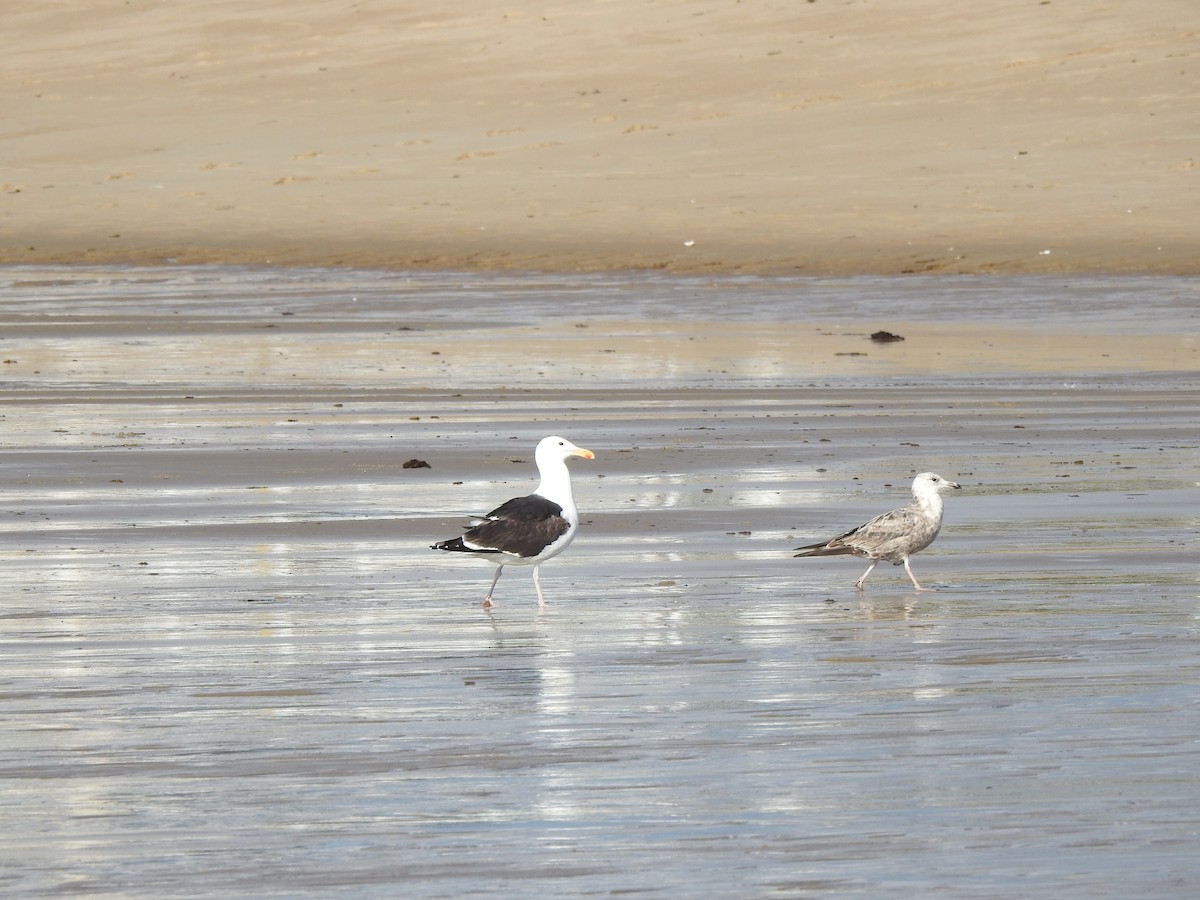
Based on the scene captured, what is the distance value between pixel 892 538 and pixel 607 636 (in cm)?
170

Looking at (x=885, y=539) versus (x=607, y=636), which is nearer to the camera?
(x=607, y=636)

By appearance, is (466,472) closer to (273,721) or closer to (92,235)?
(273,721)

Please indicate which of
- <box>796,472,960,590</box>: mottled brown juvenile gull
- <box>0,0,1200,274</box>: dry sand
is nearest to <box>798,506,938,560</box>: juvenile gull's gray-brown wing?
<box>796,472,960,590</box>: mottled brown juvenile gull

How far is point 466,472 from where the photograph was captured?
13.2 meters

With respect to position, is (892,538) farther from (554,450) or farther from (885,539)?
(554,450)

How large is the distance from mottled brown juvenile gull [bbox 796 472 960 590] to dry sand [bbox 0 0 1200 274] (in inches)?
655

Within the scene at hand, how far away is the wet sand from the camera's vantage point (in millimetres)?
5484

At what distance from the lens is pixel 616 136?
37594mm

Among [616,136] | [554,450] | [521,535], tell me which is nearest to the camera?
[521,535]

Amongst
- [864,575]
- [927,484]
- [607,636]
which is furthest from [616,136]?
[607,636]

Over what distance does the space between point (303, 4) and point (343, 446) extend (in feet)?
139

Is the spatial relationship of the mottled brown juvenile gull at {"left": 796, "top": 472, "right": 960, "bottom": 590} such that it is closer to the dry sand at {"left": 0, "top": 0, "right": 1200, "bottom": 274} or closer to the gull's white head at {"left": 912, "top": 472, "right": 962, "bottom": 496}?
the gull's white head at {"left": 912, "top": 472, "right": 962, "bottom": 496}

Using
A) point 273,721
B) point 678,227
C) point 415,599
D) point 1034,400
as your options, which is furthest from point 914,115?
point 273,721

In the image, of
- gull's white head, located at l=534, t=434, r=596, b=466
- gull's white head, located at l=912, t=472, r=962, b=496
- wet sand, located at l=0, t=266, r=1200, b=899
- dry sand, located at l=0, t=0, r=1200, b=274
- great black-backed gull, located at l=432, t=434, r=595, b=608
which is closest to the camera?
wet sand, located at l=0, t=266, r=1200, b=899
